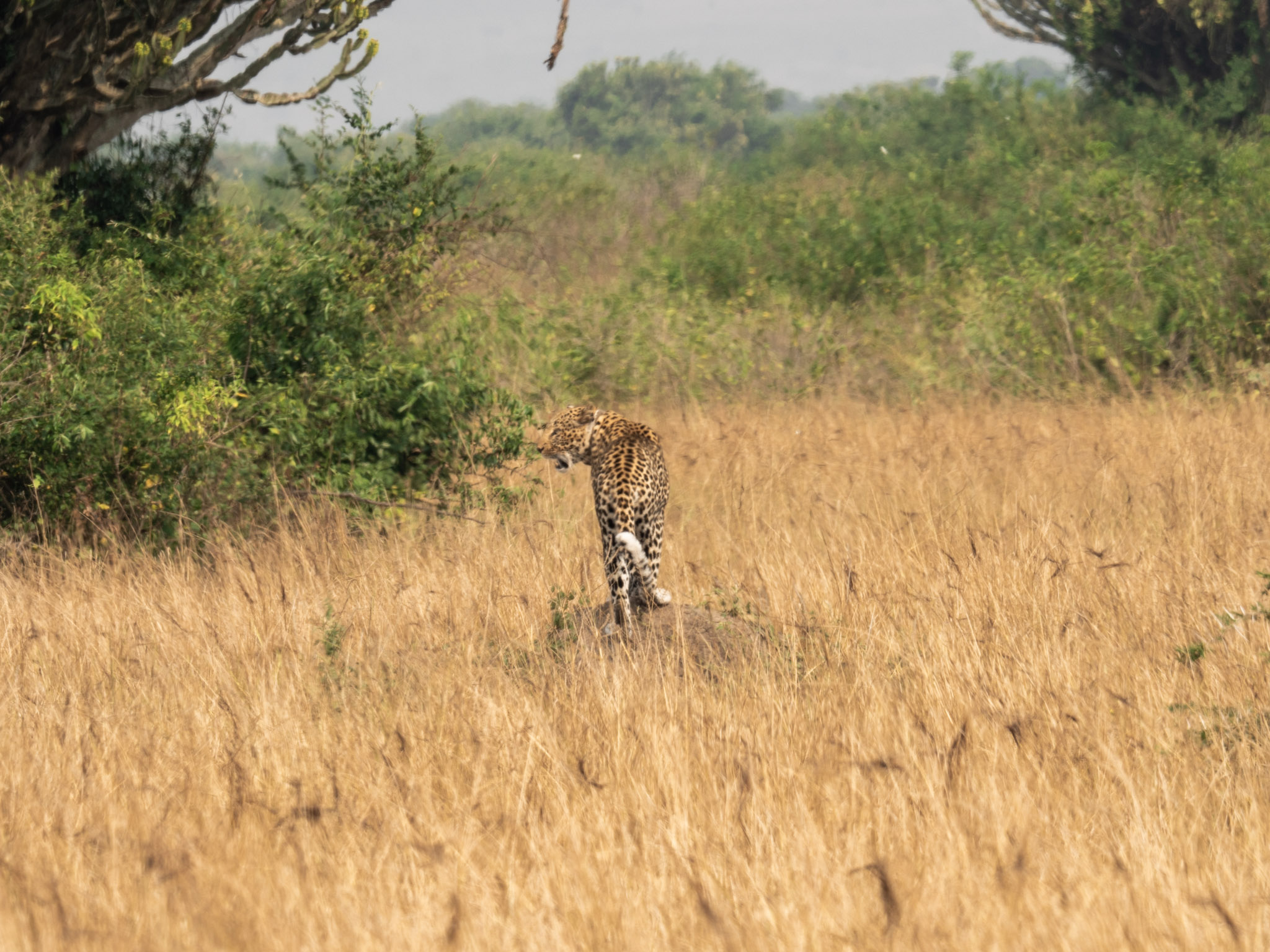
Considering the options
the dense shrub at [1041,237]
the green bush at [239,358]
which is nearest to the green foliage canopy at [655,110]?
the dense shrub at [1041,237]

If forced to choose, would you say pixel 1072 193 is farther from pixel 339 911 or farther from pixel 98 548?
pixel 339 911

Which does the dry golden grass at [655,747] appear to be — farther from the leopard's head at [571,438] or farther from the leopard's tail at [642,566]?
the leopard's head at [571,438]

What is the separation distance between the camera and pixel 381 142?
9.56 m

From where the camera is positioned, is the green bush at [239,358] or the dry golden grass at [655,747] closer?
the dry golden grass at [655,747]

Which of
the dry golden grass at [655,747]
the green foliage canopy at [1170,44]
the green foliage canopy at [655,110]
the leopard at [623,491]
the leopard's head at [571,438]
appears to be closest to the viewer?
the dry golden grass at [655,747]

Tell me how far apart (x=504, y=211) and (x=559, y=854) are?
21543 mm

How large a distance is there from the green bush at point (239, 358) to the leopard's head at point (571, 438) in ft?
6.82

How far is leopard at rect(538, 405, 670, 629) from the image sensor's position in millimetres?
5367

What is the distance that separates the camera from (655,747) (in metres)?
3.58

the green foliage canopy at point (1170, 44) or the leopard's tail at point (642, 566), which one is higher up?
the green foliage canopy at point (1170, 44)

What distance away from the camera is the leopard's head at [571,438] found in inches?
238

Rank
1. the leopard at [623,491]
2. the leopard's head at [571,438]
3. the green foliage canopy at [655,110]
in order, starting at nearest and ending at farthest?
the leopard at [623,491]
the leopard's head at [571,438]
the green foliage canopy at [655,110]

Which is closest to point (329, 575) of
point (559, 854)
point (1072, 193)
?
point (559, 854)

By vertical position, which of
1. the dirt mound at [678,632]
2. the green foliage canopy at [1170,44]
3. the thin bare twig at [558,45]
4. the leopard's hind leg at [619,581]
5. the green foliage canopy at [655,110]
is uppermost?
the green foliage canopy at [655,110]
